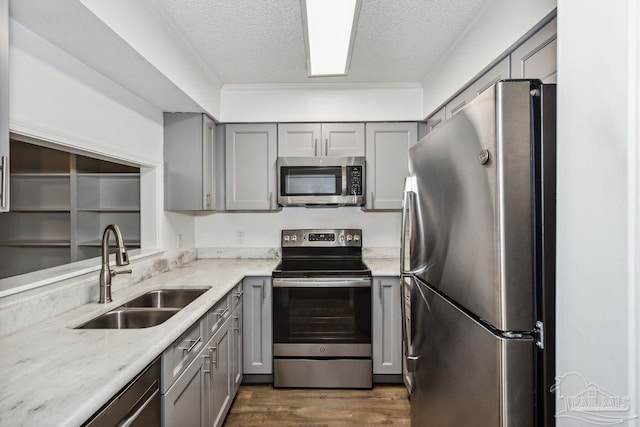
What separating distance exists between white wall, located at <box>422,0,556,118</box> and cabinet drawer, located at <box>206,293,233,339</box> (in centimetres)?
193

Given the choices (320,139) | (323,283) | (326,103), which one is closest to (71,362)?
(323,283)

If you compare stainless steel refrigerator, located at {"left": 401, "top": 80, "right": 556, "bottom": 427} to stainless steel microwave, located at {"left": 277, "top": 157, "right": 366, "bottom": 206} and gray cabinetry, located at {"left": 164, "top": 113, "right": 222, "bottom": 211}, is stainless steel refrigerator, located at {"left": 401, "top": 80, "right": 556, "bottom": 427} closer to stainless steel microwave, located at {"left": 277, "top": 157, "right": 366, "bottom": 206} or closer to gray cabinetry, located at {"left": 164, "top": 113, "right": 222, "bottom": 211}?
stainless steel microwave, located at {"left": 277, "top": 157, "right": 366, "bottom": 206}

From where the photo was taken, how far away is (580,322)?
0.72 meters

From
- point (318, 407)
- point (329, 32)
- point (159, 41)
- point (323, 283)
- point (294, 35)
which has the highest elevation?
point (294, 35)

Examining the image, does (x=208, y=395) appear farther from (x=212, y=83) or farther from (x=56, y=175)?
(x=56, y=175)

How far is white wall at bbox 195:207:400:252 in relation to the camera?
3137mm

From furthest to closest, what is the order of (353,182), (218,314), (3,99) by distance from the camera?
(353,182)
(218,314)
(3,99)

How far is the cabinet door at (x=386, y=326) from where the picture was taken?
8.23 ft

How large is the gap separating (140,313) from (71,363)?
25.3 inches

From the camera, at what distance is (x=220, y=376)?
1.95 metres

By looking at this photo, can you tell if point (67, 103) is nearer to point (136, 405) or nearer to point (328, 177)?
point (136, 405)

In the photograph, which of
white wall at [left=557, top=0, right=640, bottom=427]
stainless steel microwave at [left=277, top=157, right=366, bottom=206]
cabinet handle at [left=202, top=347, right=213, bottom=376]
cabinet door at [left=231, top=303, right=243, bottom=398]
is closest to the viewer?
white wall at [left=557, top=0, right=640, bottom=427]

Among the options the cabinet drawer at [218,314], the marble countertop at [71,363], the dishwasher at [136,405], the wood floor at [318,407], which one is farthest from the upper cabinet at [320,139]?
the dishwasher at [136,405]

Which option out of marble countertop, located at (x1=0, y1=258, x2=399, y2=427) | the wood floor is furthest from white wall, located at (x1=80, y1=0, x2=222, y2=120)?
the wood floor
